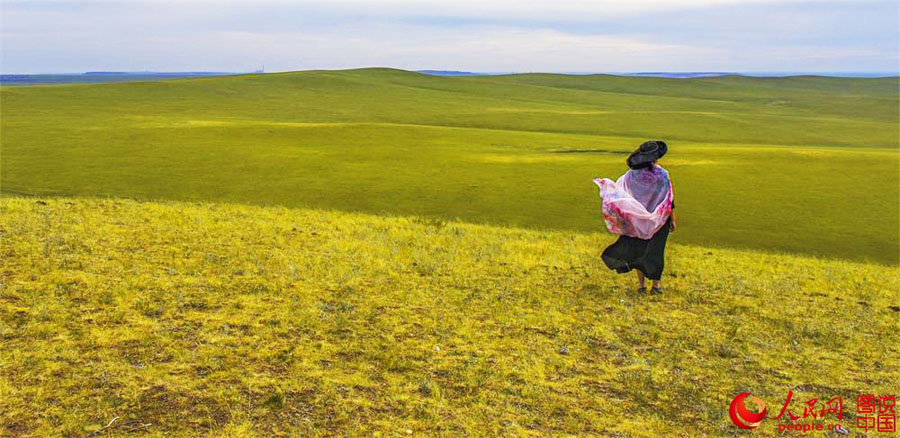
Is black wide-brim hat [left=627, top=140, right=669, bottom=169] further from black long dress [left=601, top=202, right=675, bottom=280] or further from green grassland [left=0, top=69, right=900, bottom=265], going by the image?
green grassland [left=0, top=69, right=900, bottom=265]

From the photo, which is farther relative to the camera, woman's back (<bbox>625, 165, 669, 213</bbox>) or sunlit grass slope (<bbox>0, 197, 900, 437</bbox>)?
woman's back (<bbox>625, 165, 669, 213</bbox>)

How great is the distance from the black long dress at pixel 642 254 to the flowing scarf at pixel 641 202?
0.14 m

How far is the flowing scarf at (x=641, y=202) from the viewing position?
10.4m

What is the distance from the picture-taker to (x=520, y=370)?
7750 millimetres

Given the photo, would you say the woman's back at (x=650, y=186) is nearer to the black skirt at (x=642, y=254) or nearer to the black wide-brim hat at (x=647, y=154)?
the black wide-brim hat at (x=647, y=154)

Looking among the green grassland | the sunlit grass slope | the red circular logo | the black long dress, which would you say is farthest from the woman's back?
the green grassland

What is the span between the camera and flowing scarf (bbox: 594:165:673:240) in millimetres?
10422

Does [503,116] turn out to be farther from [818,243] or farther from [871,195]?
[818,243]

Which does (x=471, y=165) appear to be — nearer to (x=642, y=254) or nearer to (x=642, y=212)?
(x=642, y=254)

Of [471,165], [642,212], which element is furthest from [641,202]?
[471,165]

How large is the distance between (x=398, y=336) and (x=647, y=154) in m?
4.57

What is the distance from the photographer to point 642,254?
1076 cm

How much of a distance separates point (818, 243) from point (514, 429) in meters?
14.4

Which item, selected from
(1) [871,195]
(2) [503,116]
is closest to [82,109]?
(2) [503,116]
